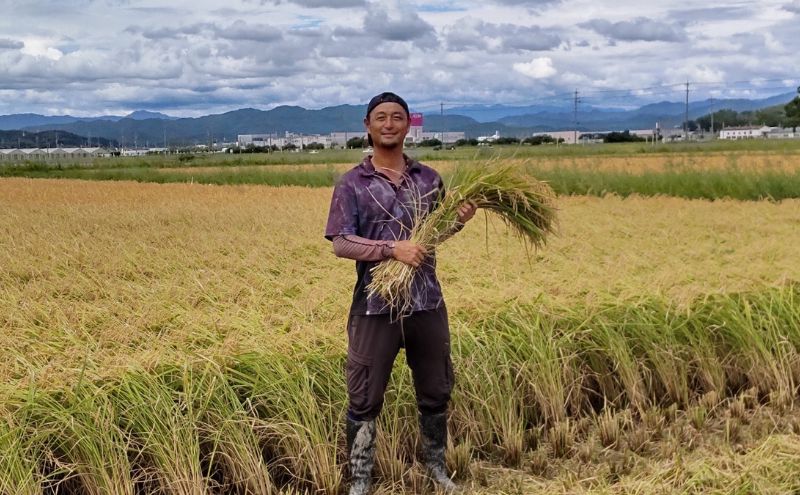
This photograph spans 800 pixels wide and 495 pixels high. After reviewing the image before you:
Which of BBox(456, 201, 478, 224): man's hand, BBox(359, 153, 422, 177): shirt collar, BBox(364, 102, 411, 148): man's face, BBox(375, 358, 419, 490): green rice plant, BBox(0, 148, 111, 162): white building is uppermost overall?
BBox(0, 148, 111, 162): white building

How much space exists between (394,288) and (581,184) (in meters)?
13.9

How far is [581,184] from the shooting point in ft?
54.3

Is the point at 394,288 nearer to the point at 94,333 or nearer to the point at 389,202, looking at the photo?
the point at 389,202

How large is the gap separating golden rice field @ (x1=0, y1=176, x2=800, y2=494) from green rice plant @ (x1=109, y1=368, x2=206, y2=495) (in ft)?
0.19

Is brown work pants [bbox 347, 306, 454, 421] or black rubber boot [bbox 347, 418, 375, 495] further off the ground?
brown work pants [bbox 347, 306, 454, 421]

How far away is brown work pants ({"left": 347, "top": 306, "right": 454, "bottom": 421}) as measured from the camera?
3.41m

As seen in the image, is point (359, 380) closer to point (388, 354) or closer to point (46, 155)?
point (388, 354)

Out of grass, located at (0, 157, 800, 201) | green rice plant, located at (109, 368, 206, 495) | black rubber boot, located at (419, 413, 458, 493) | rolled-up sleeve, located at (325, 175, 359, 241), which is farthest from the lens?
grass, located at (0, 157, 800, 201)

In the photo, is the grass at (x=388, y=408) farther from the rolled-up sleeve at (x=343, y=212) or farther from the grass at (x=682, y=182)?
the grass at (x=682, y=182)

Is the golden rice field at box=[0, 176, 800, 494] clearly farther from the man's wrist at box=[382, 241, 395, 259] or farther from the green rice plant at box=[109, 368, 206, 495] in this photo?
the man's wrist at box=[382, 241, 395, 259]

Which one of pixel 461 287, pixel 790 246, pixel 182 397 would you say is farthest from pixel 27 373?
→ pixel 790 246

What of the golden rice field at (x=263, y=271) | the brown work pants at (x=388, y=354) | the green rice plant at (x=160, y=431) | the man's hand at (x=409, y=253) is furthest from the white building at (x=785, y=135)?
the green rice plant at (x=160, y=431)

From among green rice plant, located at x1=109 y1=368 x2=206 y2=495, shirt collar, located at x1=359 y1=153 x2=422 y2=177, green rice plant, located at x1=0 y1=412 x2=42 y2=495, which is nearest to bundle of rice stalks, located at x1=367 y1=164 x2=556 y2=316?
shirt collar, located at x1=359 y1=153 x2=422 y2=177

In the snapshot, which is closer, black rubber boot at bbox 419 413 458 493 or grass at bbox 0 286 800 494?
grass at bbox 0 286 800 494
